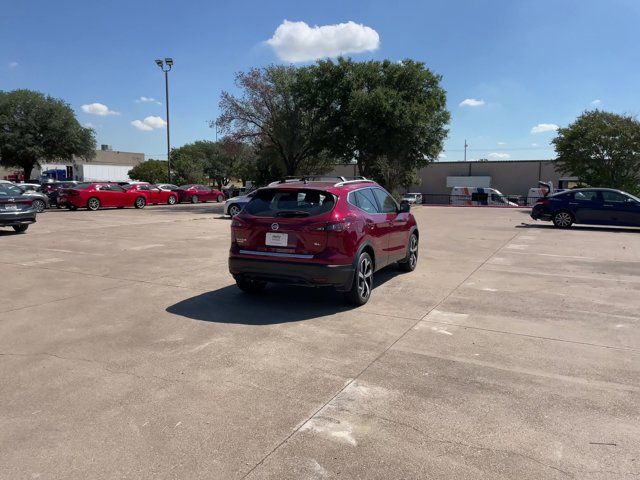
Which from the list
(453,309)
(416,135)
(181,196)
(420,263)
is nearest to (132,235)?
(420,263)

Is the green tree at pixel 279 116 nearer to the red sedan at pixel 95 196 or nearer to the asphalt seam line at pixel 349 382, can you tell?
the red sedan at pixel 95 196

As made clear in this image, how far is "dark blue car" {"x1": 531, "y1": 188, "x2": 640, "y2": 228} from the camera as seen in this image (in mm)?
17219

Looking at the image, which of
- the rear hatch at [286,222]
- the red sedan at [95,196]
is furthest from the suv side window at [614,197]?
the red sedan at [95,196]

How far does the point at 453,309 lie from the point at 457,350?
1.65 m

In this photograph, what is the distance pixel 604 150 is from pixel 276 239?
2952cm

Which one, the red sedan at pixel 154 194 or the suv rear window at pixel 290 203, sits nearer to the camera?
the suv rear window at pixel 290 203

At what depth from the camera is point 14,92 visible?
133 ft

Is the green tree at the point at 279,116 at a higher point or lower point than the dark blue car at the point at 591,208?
higher

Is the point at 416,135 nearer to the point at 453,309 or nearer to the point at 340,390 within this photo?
the point at 453,309

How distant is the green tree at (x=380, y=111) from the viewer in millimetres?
28172

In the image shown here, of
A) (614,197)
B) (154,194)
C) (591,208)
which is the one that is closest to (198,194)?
(154,194)

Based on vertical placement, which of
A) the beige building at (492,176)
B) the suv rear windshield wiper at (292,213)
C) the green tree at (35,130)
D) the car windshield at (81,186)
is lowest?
the suv rear windshield wiper at (292,213)

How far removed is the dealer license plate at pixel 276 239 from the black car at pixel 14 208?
1138 centimetres

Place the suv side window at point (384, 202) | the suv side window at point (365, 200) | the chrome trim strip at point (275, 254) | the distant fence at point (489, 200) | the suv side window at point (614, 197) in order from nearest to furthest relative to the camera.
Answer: the chrome trim strip at point (275, 254) < the suv side window at point (365, 200) < the suv side window at point (384, 202) < the suv side window at point (614, 197) < the distant fence at point (489, 200)
